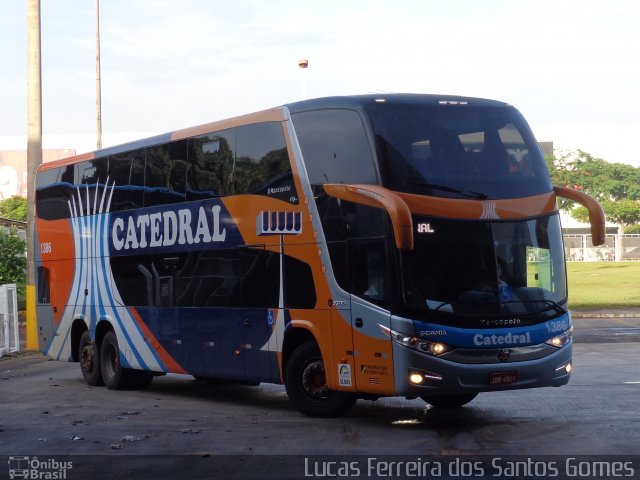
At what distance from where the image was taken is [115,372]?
18609mm

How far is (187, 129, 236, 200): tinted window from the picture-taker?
15.4 meters

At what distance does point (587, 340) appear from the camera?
25.3 metres

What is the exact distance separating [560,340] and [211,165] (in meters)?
5.54

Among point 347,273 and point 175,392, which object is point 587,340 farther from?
point 347,273

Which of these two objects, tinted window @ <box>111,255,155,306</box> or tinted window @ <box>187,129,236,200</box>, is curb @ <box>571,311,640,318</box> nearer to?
tinted window @ <box>111,255,155,306</box>

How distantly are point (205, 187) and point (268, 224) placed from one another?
180cm

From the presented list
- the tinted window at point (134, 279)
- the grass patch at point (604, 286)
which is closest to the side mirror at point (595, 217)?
the tinted window at point (134, 279)

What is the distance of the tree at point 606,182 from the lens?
284ft

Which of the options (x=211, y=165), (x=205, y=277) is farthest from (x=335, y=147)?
(x=205, y=277)

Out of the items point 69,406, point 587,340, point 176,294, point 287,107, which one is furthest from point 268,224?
point 587,340

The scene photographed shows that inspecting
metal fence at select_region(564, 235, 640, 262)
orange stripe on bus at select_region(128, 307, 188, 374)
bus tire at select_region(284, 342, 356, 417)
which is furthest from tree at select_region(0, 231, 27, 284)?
metal fence at select_region(564, 235, 640, 262)

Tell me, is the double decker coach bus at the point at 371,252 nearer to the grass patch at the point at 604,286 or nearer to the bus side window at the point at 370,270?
the bus side window at the point at 370,270

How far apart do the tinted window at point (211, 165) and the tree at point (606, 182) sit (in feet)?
232

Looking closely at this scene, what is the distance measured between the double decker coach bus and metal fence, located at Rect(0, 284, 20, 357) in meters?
9.05
